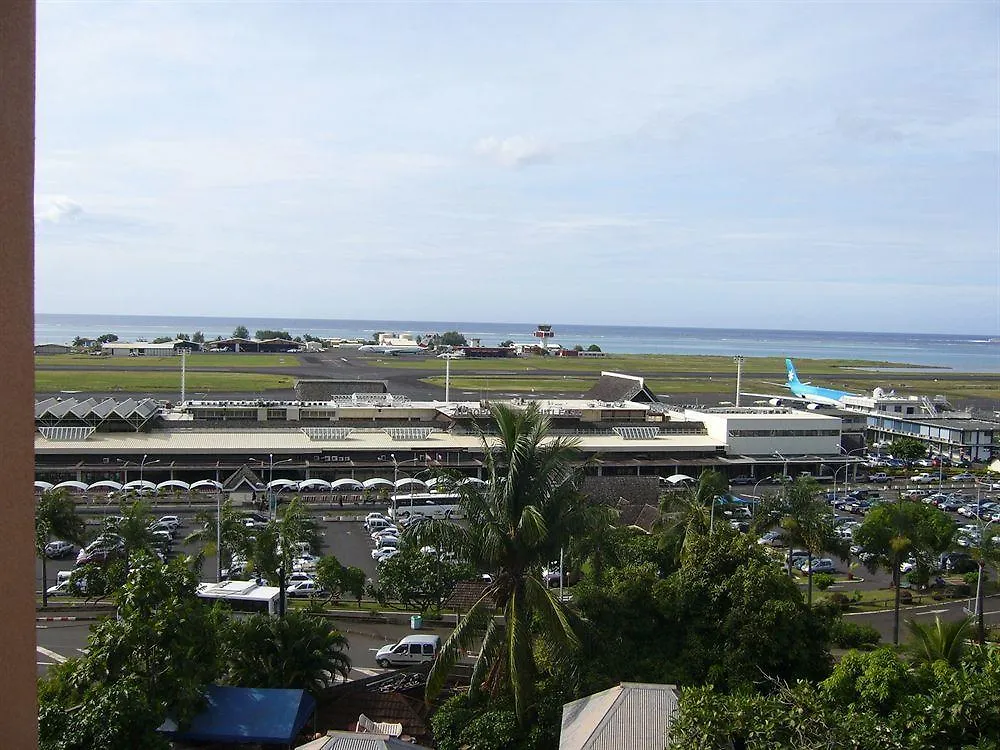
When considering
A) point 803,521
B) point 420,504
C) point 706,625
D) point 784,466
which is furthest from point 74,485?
point 784,466

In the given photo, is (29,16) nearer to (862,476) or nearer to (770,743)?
(770,743)

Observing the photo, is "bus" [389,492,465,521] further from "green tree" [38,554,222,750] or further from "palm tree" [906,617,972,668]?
"palm tree" [906,617,972,668]

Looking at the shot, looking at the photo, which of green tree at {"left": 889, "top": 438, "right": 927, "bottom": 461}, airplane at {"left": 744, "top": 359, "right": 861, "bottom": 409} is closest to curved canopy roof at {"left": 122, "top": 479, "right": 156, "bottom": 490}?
green tree at {"left": 889, "top": 438, "right": 927, "bottom": 461}

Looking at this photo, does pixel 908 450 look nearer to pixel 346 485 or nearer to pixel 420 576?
pixel 346 485

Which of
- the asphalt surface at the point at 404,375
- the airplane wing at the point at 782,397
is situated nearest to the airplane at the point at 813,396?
the airplane wing at the point at 782,397

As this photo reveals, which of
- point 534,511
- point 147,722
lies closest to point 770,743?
point 534,511
